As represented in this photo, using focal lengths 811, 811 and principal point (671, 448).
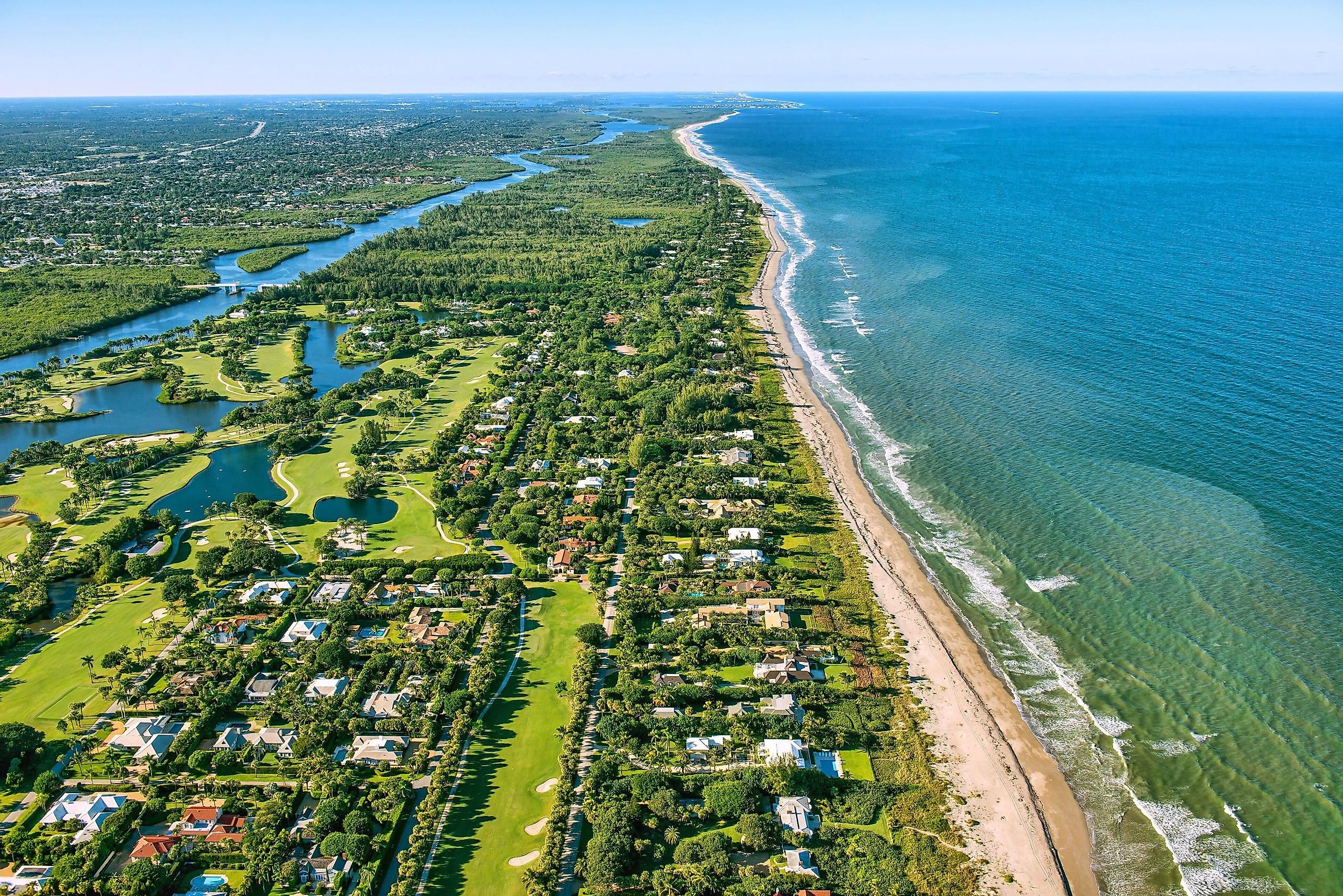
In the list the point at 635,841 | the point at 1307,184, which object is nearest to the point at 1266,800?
the point at 635,841

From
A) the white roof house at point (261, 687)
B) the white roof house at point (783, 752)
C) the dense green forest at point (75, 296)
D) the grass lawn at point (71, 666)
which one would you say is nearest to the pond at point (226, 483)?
the grass lawn at point (71, 666)

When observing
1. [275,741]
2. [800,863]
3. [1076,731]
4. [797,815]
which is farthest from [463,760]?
[1076,731]

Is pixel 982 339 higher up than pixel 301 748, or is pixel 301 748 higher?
pixel 982 339

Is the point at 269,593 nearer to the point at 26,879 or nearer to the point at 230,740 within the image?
the point at 230,740

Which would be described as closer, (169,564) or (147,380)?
(169,564)

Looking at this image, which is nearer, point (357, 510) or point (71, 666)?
point (71, 666)

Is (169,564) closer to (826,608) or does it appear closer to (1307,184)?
(826,608)
